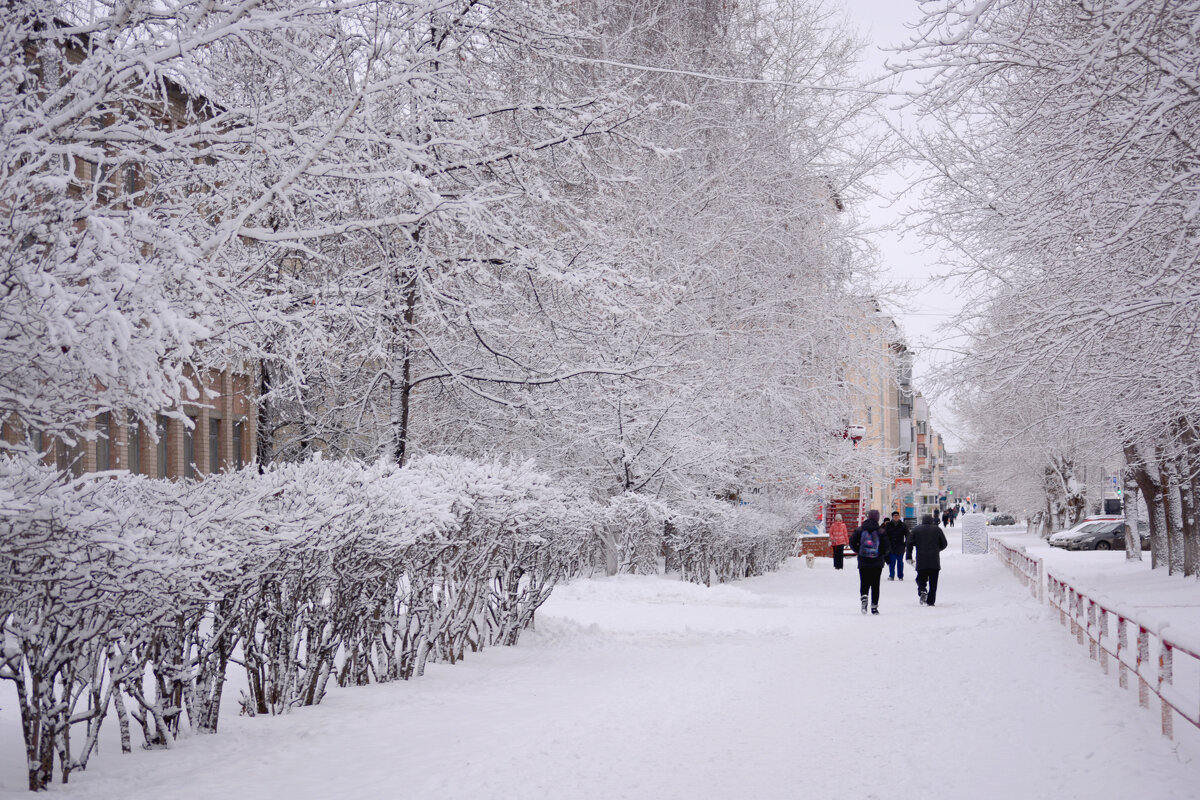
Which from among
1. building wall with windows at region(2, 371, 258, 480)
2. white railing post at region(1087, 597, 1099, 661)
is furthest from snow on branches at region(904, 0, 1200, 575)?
building wall with windows at region(2, 371, 258, 480)

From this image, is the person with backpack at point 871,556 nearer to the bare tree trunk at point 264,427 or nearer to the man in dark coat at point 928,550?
the man in dark coat at point 928,550

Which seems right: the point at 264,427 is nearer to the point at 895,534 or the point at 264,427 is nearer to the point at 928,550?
the point at 928,550

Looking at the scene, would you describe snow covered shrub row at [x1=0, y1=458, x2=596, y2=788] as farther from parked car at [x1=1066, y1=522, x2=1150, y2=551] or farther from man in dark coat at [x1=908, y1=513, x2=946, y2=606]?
parked car at [x1=1066, y1=522, x2=1150, y2=551]

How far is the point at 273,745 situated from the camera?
26.9ft

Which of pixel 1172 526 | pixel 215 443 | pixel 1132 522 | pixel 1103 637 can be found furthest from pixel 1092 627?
pixel 215 443

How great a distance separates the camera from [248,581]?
804cm

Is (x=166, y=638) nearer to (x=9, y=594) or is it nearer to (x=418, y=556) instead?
(x=9, y=594)

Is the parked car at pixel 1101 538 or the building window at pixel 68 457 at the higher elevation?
the building window at pixel 68 457

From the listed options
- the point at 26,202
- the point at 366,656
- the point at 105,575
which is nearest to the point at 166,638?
the point at 105,575

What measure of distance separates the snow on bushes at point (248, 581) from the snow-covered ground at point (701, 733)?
1.08 ft

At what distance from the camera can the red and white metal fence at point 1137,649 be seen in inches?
295

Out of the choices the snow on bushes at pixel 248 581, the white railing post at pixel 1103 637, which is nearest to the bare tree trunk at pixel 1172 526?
the white railing post at pixel 1103 637

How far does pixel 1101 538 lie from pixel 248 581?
164 ft

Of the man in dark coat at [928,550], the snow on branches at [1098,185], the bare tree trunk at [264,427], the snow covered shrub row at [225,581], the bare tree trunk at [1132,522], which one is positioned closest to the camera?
the snow covered shrub row at [225,581]
